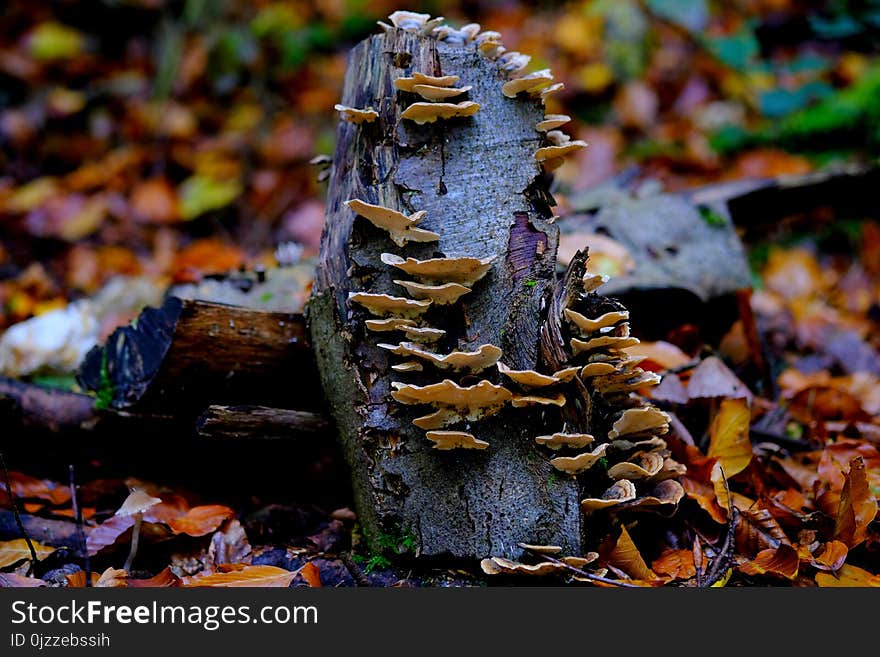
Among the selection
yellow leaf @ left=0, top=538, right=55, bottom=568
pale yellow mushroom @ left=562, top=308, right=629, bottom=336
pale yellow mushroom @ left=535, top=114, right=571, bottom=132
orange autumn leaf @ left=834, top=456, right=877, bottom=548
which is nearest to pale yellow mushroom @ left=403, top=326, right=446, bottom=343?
pale yellow mushroom @ left=562, top=308, right=629, bottom=336

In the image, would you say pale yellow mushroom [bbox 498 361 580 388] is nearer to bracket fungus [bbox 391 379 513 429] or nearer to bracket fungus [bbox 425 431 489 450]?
bracket fungus [bbox 391 379 513 429]

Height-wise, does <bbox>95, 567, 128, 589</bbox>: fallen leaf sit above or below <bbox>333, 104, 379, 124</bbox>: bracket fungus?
below

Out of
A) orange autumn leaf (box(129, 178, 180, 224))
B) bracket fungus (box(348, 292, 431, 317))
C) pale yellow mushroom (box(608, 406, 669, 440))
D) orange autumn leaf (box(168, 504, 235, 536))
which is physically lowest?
orange autumn leaf (box(168, 504, 235, 536))

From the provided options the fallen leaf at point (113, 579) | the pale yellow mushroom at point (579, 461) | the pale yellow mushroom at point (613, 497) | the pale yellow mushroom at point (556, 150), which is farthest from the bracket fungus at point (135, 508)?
the pale yellow mushroom at point (556, 150)

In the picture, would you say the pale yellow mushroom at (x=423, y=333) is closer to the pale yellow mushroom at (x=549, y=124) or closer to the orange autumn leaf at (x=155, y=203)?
the pale yellow mushroom at (x=549, y=124)

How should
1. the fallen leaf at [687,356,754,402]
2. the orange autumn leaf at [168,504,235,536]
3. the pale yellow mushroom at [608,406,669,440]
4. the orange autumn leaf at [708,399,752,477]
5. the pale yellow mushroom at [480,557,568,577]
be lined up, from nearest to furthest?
the pale yellow mushroom at [480,557,568,577] → the pale yellow mushroom at [608,406,669,440] → the orange autumn leaf at [168,504,235,536] → the orange autumn leaf at [708,399,752,477] → the fallen leaf at [687,356,754,402]

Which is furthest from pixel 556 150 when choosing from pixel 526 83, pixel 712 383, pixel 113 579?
pixel 113 579

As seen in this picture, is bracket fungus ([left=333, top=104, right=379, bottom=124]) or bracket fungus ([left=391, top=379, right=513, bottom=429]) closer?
bracket fungus ([left=391, top=379, right=513, bottom=429])
